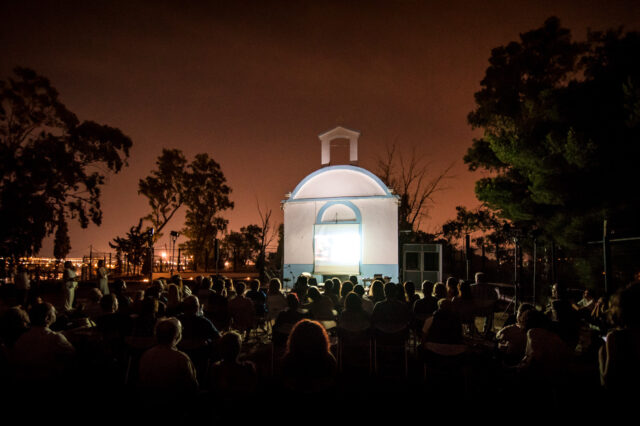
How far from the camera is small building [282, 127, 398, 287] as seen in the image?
14430 millimetres

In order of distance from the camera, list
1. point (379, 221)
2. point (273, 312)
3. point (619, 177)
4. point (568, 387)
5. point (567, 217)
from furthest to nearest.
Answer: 1. point (379, 221)
2. point (567, 217)
3. point (619, 177)
4. point (273, 312)
5. point (568, 387)

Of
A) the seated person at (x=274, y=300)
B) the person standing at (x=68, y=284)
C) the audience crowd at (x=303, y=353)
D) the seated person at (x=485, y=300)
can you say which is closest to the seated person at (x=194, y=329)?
the audience crowd at (x=303, y=353)

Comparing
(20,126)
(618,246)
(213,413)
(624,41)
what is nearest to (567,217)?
(618,246)

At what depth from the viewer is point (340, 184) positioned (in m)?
15.0

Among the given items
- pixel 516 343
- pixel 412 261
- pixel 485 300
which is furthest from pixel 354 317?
pixel 412 261

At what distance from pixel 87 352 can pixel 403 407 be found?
3344mm

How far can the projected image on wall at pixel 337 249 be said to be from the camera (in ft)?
48.0

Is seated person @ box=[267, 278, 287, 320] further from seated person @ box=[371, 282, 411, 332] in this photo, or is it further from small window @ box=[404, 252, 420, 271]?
small window @ box=[404, 252, 420, 271]

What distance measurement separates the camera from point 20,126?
51.1 feet

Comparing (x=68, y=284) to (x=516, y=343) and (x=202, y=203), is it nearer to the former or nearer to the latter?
(x=516, y=343)

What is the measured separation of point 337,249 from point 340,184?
2543 mm

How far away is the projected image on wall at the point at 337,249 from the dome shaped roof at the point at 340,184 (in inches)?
50.4

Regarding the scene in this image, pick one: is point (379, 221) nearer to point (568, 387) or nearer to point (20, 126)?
point (568, 387)

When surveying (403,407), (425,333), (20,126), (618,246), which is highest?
(20,126)
